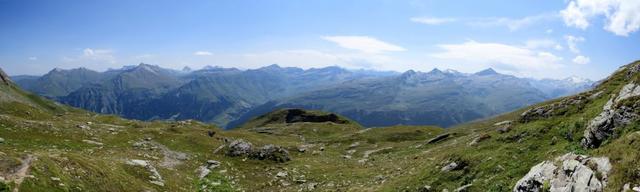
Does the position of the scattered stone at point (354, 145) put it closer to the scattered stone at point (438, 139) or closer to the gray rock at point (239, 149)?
the scattered stone at point (438, 139)

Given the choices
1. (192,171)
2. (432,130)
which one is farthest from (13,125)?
(432,130)

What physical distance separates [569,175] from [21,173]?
30.9 metres

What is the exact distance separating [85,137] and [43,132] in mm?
5168

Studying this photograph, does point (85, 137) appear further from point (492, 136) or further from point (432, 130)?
point (432, 130)

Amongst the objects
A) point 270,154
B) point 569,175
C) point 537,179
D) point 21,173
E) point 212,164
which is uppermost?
point 569,175

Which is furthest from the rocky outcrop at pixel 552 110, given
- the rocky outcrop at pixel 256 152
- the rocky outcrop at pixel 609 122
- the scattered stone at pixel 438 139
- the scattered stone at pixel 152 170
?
the scattered stone at pixel 438 139

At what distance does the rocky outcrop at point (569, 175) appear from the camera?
19.0 m

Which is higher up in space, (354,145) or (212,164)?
(212,164)

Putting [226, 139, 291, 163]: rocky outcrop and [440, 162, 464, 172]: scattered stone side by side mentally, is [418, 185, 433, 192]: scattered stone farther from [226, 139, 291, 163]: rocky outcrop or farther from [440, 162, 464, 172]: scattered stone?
[226, 139, 291, 163]: rocky outcrop

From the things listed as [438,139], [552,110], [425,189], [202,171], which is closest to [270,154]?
[202,171]

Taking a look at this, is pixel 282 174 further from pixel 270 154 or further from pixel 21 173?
pixel 21 173

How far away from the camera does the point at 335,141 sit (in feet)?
369

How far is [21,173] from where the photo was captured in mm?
26781

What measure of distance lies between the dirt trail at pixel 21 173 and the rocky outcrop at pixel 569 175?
28.7 meters
